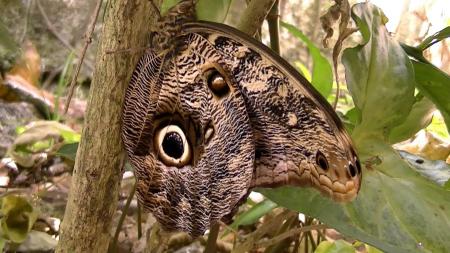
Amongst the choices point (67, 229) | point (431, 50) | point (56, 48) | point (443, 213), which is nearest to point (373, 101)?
point (443, 213)

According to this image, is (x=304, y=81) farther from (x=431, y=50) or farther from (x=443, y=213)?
(x=431, y=50)

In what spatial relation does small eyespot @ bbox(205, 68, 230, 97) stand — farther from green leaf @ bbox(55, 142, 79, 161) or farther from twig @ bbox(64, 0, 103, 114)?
green leaf @ bbox(55, 142, 79, 161)

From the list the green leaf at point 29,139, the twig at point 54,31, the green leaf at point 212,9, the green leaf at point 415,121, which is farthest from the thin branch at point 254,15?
the twig at point 54,31

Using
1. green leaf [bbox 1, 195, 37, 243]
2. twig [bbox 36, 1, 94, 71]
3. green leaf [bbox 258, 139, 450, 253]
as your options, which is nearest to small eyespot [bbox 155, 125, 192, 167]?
green leaf [bbox 258, 139, 450, 253]

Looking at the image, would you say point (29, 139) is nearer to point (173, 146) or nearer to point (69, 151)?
point (69, 151)

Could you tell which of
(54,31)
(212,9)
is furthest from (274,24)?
(54,31)

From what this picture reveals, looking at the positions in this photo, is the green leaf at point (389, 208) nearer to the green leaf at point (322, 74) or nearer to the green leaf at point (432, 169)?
the green leaf at point (432, 169)
